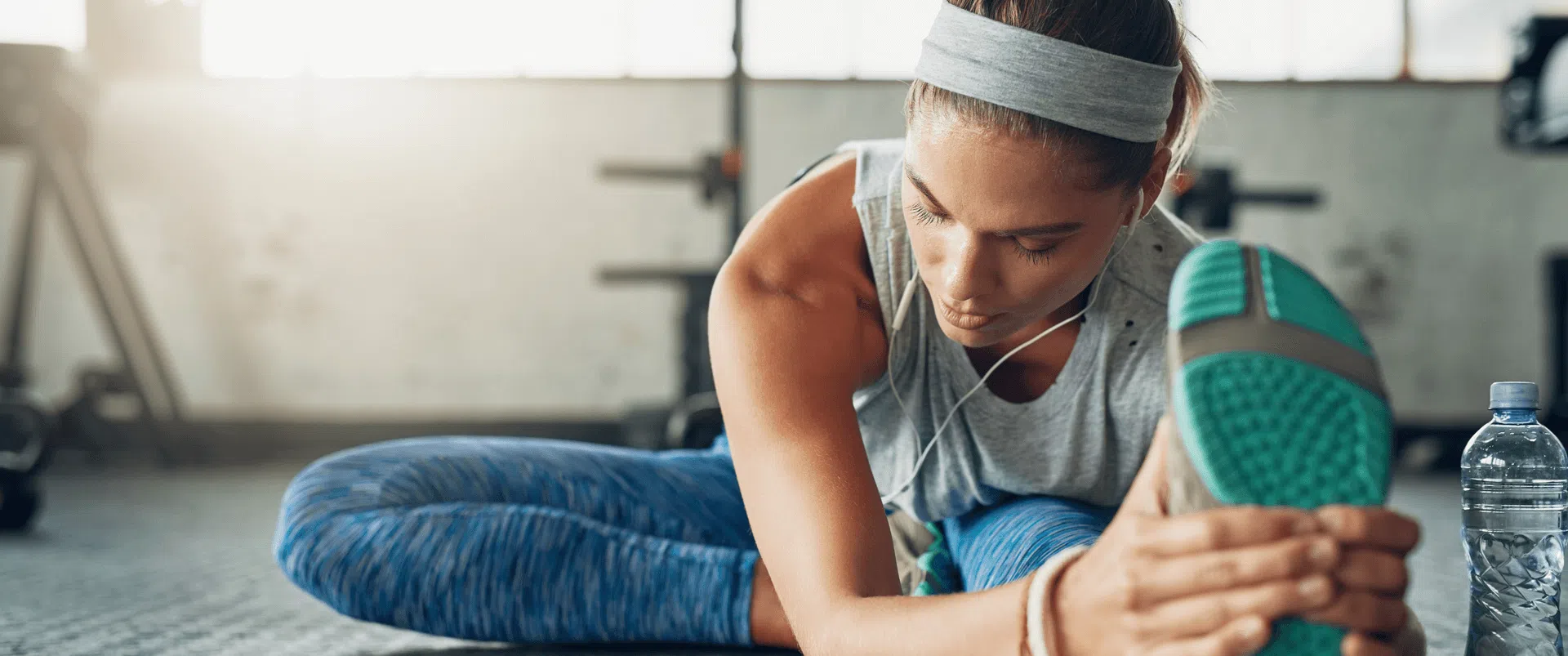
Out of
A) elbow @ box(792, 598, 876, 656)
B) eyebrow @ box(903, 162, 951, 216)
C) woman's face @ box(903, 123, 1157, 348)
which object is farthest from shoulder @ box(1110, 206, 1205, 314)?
elbow @ box(792, 598, 876, 656)

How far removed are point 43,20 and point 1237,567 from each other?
4.02 m

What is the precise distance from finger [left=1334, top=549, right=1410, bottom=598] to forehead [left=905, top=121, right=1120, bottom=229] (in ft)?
0.79

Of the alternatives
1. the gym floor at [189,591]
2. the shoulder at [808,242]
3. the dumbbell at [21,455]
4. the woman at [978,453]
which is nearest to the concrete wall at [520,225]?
the gym floor at [189,591]

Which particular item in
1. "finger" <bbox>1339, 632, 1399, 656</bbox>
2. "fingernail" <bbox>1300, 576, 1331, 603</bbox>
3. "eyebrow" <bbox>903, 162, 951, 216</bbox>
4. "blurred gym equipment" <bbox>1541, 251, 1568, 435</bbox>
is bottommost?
"blurred gym equipment" <bbox>1541, 251, 1568, 435</bbox>

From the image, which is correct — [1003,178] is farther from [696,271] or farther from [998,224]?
[696,271]

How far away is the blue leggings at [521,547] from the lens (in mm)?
963

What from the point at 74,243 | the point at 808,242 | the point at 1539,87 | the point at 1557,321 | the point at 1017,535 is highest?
the point at 808,242

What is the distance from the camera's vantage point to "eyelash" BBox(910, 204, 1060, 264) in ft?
2.08

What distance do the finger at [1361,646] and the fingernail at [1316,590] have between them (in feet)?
0.08

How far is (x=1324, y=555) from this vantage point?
0.42 metres

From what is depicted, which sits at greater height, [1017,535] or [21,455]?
[1017,535]

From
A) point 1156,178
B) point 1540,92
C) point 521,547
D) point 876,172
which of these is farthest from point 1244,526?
point 1540,92

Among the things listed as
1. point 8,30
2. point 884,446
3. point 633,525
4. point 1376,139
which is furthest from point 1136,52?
point 8,30

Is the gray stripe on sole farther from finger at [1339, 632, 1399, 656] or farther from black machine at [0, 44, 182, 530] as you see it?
black machine at [0, 44, 182, 530]
